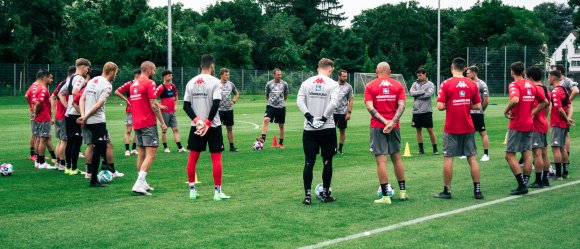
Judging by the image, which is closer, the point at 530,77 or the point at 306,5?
the point at 530,77

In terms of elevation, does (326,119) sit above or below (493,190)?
above

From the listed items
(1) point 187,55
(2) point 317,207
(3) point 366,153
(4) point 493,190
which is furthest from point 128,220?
(1) point 187,55

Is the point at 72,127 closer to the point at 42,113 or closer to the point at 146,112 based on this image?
the point at 42,113

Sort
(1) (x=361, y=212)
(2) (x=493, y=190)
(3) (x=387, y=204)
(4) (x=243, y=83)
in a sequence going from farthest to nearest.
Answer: (4) (x=243, y=83) < (2) (x=493, y=190) < (3) (x=387, y=204) < (1) (x=361, y=212)

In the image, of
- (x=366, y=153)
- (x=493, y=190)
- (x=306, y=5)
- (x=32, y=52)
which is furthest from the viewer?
(x=306, y=5)

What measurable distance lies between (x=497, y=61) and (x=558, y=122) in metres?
59.4

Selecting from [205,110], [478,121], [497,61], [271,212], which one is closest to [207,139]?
[205,110]

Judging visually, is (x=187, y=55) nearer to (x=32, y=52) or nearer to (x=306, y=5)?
(x=32, y=52)

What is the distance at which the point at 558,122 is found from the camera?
39.7ft

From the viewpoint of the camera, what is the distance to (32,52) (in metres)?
55.3

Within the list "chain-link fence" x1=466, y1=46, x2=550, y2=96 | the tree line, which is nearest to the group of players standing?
the tree line

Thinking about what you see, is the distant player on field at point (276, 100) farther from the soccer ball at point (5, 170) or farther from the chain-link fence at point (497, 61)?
the chain-link fence at point (497, 61)

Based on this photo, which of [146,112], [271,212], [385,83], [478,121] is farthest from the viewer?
[478,121]

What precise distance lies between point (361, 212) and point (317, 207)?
746 millimetres
